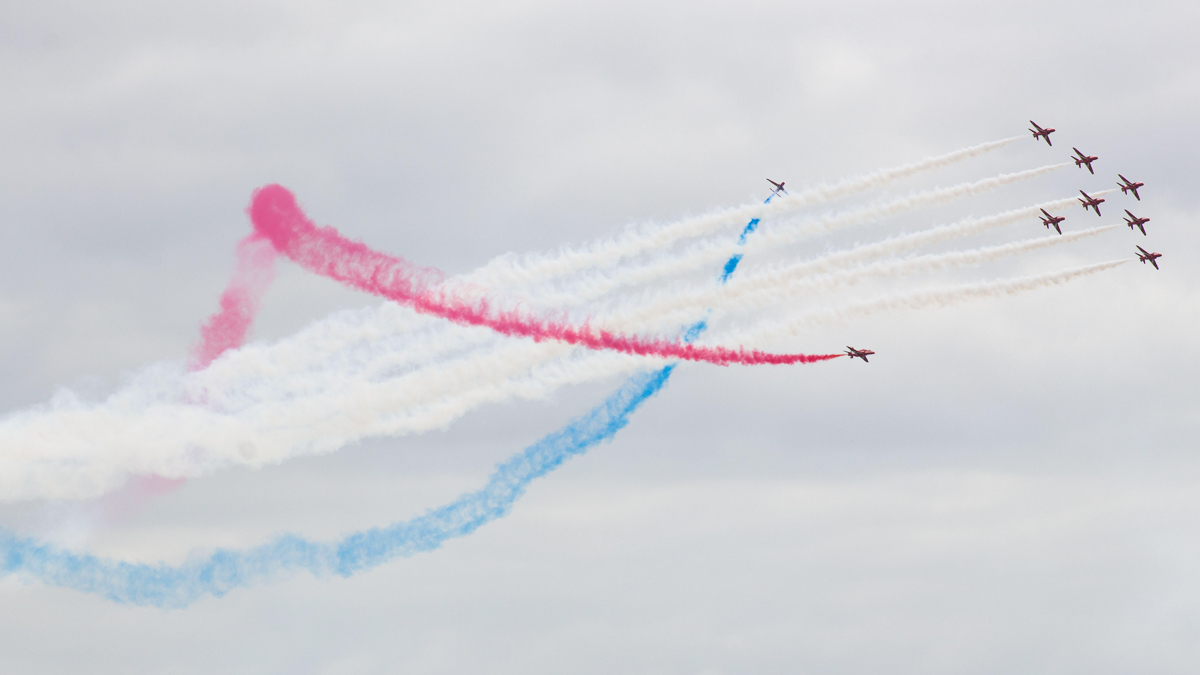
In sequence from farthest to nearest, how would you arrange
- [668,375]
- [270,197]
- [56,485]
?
[668,375], [56,485], [270,197]

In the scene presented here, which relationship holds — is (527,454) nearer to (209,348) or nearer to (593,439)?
(593,439)

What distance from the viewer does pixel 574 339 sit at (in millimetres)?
96625

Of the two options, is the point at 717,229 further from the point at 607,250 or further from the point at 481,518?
the point at 481,518

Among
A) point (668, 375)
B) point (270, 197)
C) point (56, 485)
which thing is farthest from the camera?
point (668, 375)

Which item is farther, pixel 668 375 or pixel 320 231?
pixel 668 375

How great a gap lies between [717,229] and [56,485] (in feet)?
107

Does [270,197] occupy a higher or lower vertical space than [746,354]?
higher

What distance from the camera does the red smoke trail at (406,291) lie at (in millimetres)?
89938

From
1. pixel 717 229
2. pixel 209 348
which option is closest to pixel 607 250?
pixel 717 229

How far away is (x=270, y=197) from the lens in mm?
89688

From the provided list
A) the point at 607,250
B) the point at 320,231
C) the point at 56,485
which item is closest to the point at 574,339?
the point at 607,250

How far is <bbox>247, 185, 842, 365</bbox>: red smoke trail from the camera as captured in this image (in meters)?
89.9

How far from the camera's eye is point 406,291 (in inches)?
3664

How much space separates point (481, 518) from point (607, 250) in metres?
14.0
